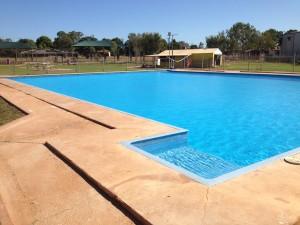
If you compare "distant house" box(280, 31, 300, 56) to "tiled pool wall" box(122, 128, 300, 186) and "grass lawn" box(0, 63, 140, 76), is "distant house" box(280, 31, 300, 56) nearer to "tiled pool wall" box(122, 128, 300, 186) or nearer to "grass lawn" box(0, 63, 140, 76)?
"grass lawn" box(0, 63, 140, 76)

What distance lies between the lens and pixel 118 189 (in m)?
3.54

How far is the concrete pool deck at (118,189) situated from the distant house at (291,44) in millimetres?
49015

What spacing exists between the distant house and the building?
2118 cm

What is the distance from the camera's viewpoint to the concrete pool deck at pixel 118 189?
3021 millimetres

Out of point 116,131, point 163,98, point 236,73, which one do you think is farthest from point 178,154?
point 236,73

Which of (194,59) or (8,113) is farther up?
(194,59)

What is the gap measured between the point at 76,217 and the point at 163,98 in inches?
418

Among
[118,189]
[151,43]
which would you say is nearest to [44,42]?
[151,43]

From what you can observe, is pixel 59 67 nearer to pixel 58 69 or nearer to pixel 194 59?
pixel 58 69

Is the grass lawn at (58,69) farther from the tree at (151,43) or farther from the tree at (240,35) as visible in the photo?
the tree at (240,35)

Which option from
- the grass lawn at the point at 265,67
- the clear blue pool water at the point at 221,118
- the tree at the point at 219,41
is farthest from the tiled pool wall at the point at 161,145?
the tree at the point at 219,41

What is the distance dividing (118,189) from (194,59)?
30744mm

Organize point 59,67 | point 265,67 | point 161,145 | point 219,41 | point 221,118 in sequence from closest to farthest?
point 161,145
point 221,118
point 265,67
point 59,67
point 219,41

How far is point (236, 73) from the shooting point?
23109mm
